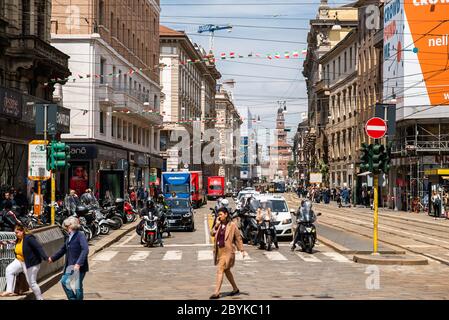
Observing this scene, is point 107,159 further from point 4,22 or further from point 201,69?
point 201,69

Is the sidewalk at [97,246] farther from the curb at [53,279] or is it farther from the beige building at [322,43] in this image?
the beige building at [322,43]

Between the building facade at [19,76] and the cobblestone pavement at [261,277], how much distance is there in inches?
441

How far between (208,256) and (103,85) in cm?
2842

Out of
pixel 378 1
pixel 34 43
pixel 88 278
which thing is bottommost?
pixel 88 278

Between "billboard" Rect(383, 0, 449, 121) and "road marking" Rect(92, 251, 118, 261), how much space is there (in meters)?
33.1

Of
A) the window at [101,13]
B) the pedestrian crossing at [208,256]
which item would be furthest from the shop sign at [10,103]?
the window at [101,13]

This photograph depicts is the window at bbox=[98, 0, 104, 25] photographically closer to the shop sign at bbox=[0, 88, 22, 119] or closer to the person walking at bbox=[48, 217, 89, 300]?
the shop sign at bbox=[0, 88, 22, 119]

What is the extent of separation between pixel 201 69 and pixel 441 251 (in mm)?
88530

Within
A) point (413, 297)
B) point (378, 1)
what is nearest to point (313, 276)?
point (413, 297)

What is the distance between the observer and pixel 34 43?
1331 inches

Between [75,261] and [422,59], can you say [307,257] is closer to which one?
[75,261]

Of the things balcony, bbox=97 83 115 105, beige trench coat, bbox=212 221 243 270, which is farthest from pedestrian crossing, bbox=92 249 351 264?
balcony, bbox=97 83 115 105

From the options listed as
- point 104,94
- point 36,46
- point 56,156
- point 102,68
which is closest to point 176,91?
point 102,68

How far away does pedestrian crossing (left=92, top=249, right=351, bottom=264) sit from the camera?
66.4 ft
